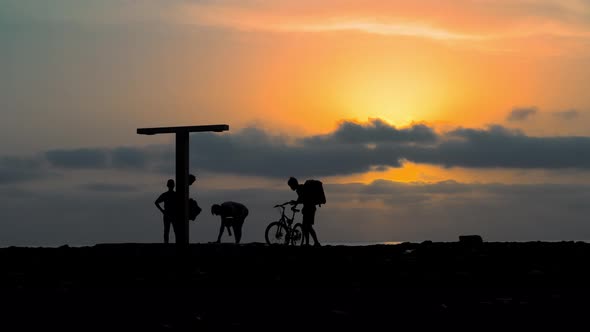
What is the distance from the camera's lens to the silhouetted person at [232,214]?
27828 mm

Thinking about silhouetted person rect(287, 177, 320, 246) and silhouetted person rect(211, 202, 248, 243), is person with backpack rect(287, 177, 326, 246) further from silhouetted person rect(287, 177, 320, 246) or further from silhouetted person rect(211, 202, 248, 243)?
silhouetted person rect(211, 202, 248, 243)

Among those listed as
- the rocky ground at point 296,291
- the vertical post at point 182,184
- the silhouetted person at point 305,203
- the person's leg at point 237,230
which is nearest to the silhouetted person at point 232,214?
the person's leg at point 237,230

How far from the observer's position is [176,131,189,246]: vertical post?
22.0 m

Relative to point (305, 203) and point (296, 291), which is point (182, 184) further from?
point (296, 291)

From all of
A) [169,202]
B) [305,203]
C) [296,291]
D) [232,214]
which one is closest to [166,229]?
[169,202]

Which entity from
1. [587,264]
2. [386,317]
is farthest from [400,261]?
[386,317]

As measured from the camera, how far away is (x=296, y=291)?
1478 centimetres

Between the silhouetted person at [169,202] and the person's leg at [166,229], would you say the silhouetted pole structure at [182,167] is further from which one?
the person's leg at [166,229]

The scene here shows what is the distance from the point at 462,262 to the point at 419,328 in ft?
34.3

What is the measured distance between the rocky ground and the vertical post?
473 mm

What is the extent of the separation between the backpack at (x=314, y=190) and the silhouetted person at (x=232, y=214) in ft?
9.00

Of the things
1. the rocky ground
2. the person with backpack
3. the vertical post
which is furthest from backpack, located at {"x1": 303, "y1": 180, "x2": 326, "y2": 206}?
the vertical post

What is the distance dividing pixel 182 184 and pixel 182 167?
0.41 m

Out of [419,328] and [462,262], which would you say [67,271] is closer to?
[462,262]
